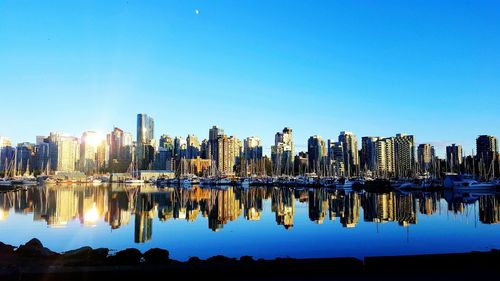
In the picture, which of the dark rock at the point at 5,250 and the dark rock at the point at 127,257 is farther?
the dark rock at the point at 5,250

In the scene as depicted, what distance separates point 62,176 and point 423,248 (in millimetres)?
197692

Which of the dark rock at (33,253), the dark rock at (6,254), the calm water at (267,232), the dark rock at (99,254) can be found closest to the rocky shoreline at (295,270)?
the dark rock at (99,254)

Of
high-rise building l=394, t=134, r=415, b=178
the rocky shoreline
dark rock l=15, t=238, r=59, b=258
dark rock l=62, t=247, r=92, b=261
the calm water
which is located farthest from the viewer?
high-rise building l=394, t=134, r=415, b=178

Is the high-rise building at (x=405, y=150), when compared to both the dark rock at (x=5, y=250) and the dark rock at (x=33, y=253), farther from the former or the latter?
the dark rock at (x=33, y=253)

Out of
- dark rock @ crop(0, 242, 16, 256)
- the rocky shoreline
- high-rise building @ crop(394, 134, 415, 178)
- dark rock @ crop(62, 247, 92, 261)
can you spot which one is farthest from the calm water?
high-rise building @ crop(394, 134, 415, 178)

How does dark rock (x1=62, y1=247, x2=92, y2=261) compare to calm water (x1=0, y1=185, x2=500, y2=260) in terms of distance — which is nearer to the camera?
dark rock (x1=62, y1=247, x2=92, y2=261)

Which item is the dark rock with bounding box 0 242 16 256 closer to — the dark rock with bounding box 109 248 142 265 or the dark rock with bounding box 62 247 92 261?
the dark rock with bounding box 62 247 92 261

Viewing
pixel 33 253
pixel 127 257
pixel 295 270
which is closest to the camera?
pixel 295 270

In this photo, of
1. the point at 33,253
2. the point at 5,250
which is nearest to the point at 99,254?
the point at 33,253

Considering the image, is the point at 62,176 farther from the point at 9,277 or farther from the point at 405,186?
the point at 9,277

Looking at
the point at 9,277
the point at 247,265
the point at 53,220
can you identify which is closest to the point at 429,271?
the point at 247,265

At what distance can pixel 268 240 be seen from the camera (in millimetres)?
27672

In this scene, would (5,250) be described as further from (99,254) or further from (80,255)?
(99,254)

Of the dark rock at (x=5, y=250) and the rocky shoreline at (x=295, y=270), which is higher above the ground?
the rocky shoreline at (x=295, y=270)
